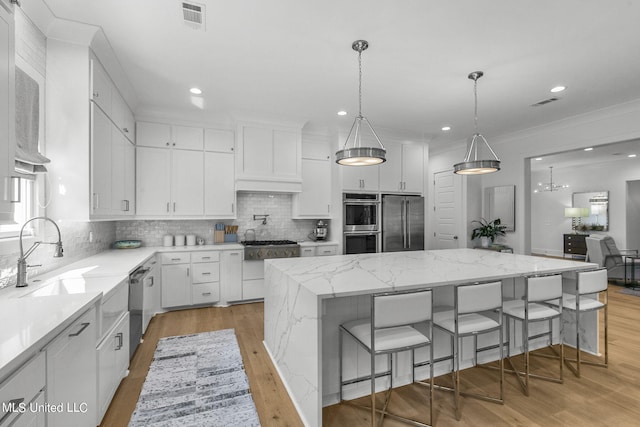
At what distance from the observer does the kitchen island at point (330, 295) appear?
6.18 ft

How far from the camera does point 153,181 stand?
431cm

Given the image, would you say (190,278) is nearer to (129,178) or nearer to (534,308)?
(129,178)

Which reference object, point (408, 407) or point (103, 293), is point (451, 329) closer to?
point (408, 407)

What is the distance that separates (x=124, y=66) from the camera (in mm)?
3018

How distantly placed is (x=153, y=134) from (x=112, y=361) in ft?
10.4

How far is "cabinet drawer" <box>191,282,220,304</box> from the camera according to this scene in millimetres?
4295

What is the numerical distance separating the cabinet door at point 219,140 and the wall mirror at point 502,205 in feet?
15.7

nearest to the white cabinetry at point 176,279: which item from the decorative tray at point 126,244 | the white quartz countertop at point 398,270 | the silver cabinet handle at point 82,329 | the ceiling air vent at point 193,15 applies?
the decorative tray at point 126,244

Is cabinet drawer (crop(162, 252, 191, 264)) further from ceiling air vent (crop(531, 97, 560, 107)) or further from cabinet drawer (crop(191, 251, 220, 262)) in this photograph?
ceiling air vent (crop(531, 97, 560, 107))

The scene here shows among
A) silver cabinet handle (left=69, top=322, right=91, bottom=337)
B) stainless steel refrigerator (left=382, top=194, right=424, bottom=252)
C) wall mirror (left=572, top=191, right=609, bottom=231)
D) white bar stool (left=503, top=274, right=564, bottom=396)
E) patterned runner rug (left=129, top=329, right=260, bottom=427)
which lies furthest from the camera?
wall mirror (left=572, top=191, right=609, bottom=231)

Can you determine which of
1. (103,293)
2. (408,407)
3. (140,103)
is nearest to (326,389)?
(408,407)

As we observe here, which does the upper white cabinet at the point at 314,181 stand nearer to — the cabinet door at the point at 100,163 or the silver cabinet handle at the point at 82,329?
the cabinet door at the point at 100,163

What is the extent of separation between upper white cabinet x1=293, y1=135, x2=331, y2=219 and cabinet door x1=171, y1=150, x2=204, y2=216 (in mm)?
1502

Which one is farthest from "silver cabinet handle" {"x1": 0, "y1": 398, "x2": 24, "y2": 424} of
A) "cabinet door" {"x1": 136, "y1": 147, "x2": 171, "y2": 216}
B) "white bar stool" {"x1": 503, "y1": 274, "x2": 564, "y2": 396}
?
"cabinet door" {"x1": 136, "y1": 147, "x2": 171, "y2": 216}
